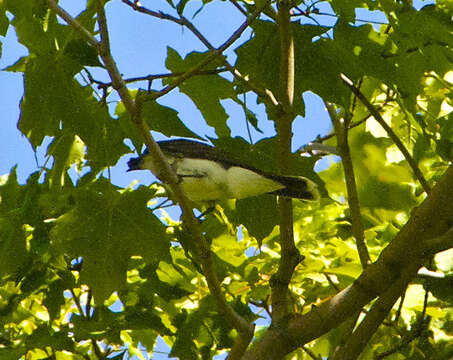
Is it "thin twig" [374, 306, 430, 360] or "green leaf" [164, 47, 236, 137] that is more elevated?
"green leaf" [164, 47, 236, 137]

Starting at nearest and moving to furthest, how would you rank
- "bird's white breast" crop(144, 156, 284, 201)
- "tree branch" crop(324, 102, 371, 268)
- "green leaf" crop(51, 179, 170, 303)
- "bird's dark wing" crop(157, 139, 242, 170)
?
"green leaf" crop(51, 179, 170, 303), "tree branch" crop(324, 102, 371, 268), "bird's white breast" crop(144, 156, 284, 201), "bird's dark wing" crop(157, 139, 242, 170)

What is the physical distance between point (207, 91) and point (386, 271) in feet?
3.56

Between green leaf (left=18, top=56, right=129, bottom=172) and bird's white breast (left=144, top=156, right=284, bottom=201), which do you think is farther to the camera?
bird's white breast (left=144, top=156, right=284, bottom=201)

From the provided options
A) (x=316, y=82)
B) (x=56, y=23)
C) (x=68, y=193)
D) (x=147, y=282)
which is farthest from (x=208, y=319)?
(x=56, y=23)

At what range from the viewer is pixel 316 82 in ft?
8.81

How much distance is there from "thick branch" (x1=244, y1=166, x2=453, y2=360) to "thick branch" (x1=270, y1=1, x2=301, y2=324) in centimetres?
10

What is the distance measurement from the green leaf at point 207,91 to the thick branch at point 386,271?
34.7 inches

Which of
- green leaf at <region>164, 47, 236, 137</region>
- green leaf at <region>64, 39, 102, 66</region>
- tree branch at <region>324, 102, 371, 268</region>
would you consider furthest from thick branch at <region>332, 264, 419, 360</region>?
green leaf at <region>64, 39, 102, 66</region>

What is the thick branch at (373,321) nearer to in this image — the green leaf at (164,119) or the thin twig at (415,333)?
the thin twig at (415,333)

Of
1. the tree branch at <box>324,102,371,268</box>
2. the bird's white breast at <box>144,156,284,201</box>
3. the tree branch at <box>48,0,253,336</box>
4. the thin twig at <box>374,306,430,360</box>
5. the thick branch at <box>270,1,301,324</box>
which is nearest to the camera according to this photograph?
the tree branch at <box>48,0,253,336</box>

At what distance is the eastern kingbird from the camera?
9.49 feet

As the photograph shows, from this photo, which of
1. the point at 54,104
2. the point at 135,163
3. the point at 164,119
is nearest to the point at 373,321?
the point at 164,119

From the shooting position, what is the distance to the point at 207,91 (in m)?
2.92

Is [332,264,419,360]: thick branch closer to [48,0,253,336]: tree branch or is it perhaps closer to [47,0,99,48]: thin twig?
[48,0,253,336]: tree branch
